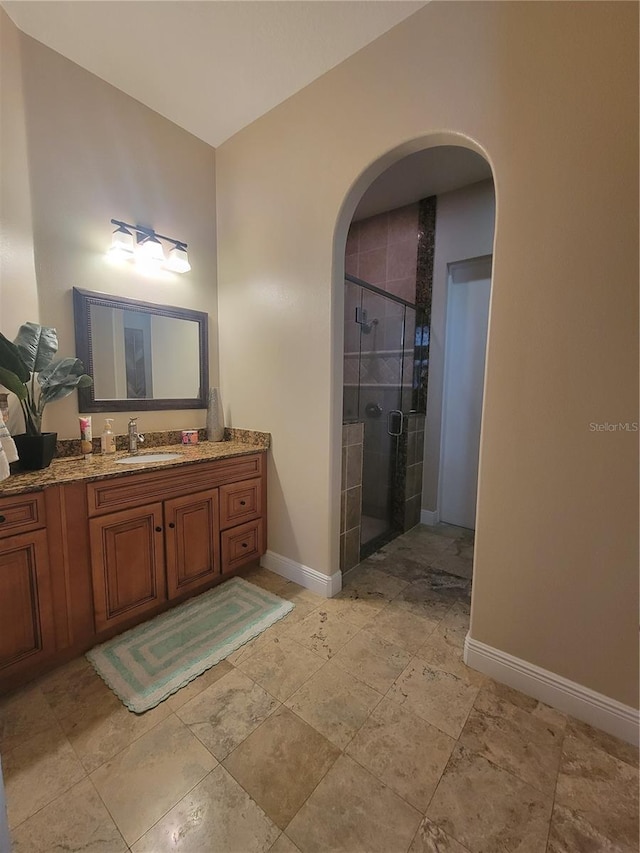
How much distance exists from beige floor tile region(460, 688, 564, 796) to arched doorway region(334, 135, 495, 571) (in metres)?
1.32

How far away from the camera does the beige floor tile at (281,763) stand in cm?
103

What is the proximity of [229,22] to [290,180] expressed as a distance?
0.66m

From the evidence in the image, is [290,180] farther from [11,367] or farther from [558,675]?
[558,675]

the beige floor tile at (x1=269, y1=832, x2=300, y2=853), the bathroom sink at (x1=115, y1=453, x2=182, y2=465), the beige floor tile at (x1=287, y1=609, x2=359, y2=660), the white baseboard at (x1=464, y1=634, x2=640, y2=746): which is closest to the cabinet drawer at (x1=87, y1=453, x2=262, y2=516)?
the bathroom sink at (x1=115, y1=453, x2=182, y2=465)

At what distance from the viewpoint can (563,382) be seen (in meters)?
1.28

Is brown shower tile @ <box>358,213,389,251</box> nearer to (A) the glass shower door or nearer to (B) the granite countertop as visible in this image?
(A) the glass shower door

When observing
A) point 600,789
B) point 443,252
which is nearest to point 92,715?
point 600,789

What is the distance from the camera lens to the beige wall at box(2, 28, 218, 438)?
5.80 ft

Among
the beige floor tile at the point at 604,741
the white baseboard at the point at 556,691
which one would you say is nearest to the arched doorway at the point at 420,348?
the white baseboard at the point at 556,691

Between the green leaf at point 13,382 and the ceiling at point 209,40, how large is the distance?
169 centimetres

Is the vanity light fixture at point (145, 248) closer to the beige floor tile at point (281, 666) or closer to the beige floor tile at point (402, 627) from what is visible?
the beige floor tile at point (281, 666)

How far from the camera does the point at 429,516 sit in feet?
10.4

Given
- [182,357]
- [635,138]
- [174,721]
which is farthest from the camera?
[182,357]

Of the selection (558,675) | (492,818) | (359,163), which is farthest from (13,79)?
(558,675)
